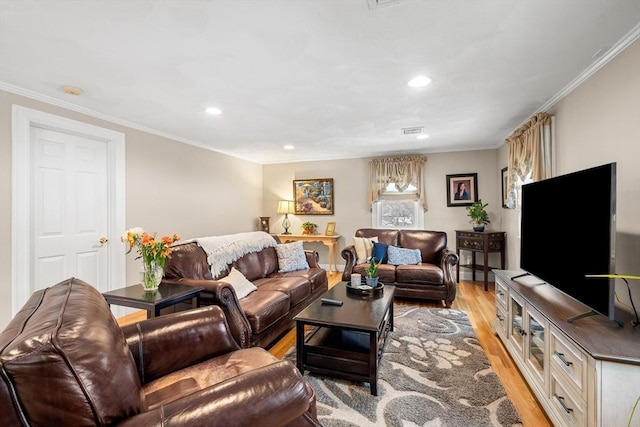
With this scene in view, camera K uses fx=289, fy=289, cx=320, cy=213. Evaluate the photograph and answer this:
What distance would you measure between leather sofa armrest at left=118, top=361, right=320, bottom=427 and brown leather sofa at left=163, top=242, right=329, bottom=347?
1.30 metres

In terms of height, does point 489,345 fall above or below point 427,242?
below

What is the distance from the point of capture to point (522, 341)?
2.12m

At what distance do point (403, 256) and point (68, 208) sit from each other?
405 cm

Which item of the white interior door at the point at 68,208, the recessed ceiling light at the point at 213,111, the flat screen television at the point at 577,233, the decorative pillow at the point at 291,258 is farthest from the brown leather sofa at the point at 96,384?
the decorative pillow at the point at 291,258

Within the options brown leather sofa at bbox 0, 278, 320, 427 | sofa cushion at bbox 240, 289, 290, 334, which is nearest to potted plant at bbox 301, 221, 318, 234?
sofa cushion at bbox 240, 289, 290, 334

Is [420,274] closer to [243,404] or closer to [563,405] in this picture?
[563,405]

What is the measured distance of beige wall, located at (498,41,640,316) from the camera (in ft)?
5.95

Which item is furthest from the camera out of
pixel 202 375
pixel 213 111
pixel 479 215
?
pixel 479 215

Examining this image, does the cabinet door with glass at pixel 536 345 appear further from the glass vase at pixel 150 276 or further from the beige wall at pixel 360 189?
the beige wall at pixel 360 189

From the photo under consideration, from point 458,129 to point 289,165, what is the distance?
3.36m

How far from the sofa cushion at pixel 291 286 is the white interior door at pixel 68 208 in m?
1.52

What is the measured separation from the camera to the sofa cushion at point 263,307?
2291 millimetres

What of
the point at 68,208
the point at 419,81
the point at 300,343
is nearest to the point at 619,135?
the point at 419,81

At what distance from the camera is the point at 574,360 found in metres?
1.42
